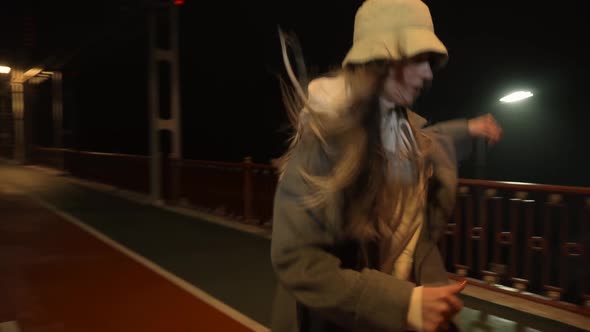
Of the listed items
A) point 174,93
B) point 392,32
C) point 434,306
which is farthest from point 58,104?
point 434,306

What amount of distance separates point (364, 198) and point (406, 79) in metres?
0.34

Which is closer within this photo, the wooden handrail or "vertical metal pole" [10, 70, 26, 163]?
the wooden handrail

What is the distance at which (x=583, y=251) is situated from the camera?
418 cm

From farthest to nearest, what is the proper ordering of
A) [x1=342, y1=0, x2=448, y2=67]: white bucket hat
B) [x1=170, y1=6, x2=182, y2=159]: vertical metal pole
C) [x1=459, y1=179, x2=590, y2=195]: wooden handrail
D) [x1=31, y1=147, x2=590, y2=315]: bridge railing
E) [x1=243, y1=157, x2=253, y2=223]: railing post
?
1. [x1=170, y1=6, x2=182, y2=159]: vertical metal pole
2. [x1=243, y1=157, x2=253, y2=223]: railing post
3. [x1=31, y1=147, x2=590, y2=315]: bridge railing
4. [x1=459, y1=179, x2=590, y2=195]: wooden handrail
5. [x1=342, y1=0, x2=448, y2=67]: white bucket hat

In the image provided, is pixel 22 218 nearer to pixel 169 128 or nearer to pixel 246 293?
pixel 169 128

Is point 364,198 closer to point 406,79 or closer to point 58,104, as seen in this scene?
point 406,79

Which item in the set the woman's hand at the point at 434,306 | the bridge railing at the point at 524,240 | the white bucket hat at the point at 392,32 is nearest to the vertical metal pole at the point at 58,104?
the bridge railing at the point at 524,240

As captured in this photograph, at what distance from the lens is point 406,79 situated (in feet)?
3.88

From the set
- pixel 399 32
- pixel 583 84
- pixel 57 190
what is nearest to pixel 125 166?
pixel 57 190

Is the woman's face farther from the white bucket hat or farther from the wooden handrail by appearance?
the wooden handrail

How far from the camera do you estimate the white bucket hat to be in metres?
1.15

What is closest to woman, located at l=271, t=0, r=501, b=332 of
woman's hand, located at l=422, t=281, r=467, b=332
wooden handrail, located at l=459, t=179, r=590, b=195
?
woman's hand, located at l=422, t=281, r=467, b=332

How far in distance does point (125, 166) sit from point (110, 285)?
8.67 m

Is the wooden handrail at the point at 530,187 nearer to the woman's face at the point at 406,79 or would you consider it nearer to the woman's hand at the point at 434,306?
the woman's face at the point at 406,79
